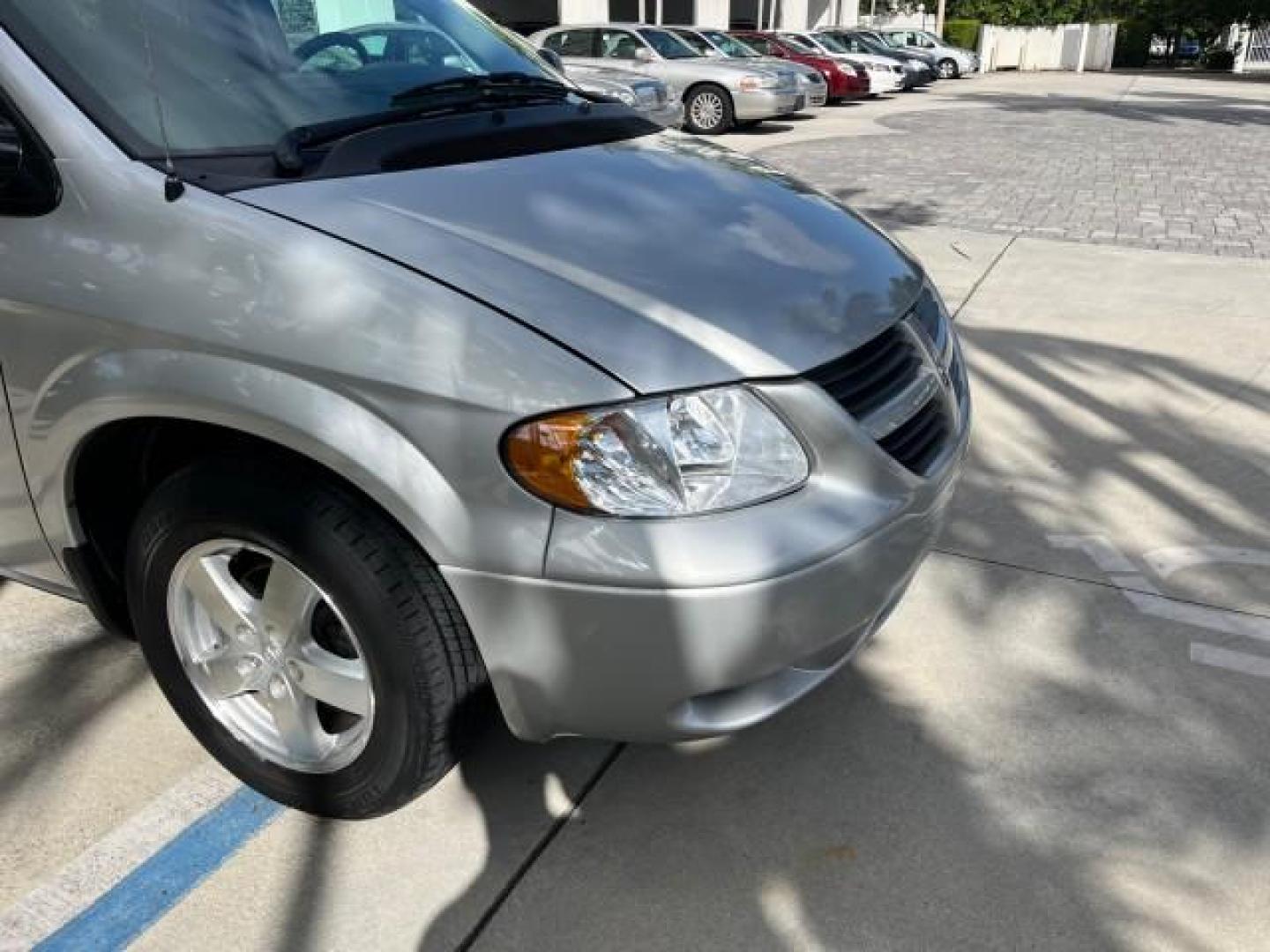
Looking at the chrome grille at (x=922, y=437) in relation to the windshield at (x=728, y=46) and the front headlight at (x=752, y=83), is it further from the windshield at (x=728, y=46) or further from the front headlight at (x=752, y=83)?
the windshield at (x=728, y=46)

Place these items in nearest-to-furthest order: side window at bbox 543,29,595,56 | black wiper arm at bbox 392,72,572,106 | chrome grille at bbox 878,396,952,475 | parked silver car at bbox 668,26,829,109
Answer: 1. chrome grille at bbox 878,396,952,475
2. black wiper arm at bbox 392,72,572,106
3. side window at bbox 543,29,595,56
4. parked silver car at bbox 668,26,829,109

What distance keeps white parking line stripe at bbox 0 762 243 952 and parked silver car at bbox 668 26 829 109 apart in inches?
601

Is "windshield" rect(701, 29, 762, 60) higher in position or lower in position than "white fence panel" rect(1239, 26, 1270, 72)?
higher

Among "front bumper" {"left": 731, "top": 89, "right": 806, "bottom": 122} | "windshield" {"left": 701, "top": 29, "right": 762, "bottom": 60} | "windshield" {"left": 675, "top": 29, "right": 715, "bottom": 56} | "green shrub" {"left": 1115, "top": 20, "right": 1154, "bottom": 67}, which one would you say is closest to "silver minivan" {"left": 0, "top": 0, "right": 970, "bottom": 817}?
"front bumper" {"left": 731, "top": 89, "right": 806, "bottom": 122}

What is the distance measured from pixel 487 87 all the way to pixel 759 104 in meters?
13.2

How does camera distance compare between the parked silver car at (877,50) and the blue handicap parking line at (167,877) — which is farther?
the parked silver car at (877,50)

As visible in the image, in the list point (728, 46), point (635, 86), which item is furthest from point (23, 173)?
point (728, 46)

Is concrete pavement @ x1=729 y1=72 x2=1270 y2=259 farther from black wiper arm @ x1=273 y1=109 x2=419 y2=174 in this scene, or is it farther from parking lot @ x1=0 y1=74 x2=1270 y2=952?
black wiper arm @ x1=273 y1=109 x2=419 y2=174

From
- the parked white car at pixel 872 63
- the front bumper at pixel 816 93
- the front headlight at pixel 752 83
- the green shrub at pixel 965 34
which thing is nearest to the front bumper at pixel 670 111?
the front headlight at pixel 752 83

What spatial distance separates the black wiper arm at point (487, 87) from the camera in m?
2.60

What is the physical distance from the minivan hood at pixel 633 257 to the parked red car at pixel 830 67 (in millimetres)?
19790

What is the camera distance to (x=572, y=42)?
15336mm

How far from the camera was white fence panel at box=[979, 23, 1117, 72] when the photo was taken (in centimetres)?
4297

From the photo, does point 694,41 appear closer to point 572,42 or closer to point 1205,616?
point 572,42
